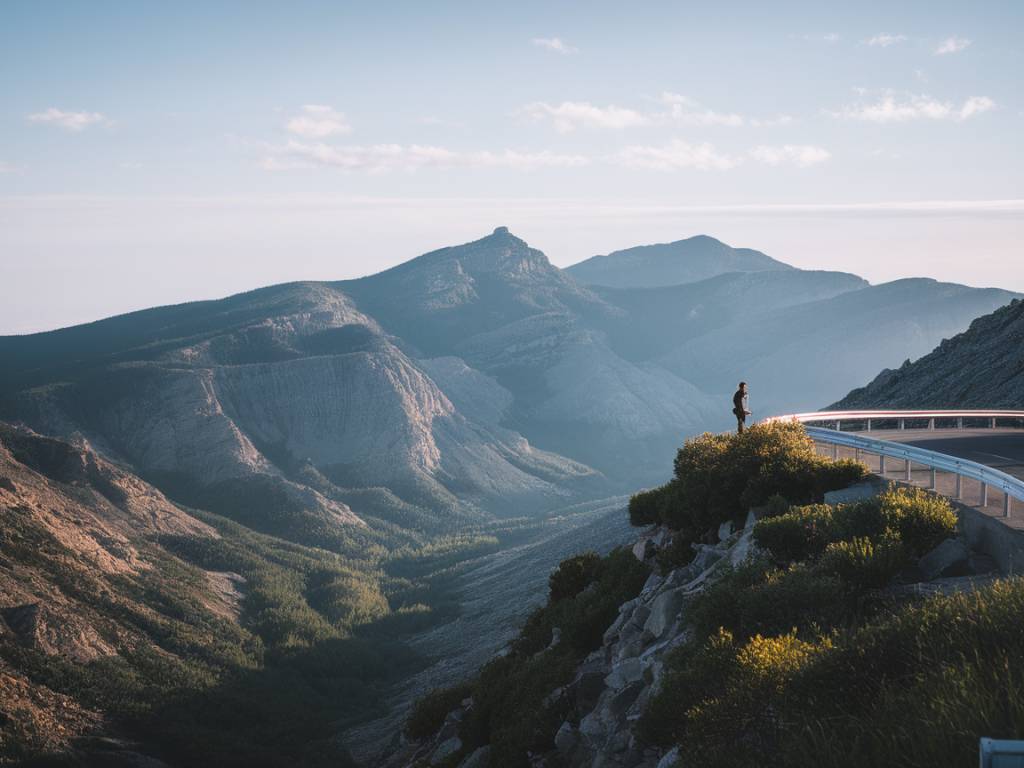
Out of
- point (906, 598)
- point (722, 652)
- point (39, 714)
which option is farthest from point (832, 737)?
point (39, 714)

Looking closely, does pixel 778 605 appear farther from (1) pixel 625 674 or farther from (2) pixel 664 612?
(2) pixel 664 612

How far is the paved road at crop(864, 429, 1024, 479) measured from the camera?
24.6m

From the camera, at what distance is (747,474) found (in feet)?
64.4

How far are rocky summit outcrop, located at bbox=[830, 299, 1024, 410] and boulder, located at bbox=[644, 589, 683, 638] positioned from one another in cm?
3379

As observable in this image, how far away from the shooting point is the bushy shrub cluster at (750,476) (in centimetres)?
1903

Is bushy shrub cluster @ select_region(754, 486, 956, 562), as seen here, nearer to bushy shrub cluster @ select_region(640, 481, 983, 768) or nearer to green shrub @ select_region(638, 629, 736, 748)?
bushy shrub cluster @ select_region(640, 481, 983, 768)

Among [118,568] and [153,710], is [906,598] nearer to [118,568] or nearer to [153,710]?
[153,710]

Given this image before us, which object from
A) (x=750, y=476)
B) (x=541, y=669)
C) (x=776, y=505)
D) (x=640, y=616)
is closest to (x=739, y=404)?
(x=750, y=476)

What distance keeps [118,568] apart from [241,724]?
3234 cm

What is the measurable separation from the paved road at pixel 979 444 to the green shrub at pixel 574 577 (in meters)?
10.2

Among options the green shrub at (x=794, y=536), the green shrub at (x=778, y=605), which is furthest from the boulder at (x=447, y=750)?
the green shrub at (x=778, y=605)

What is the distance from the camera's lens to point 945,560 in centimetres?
1391

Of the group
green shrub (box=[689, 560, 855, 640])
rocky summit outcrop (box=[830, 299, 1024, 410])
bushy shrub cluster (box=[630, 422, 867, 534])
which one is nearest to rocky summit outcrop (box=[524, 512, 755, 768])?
bushy shrub cluster (box=[630, 422, 867, 534])

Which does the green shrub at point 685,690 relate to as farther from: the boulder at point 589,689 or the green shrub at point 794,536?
the boulder at point 589,689
